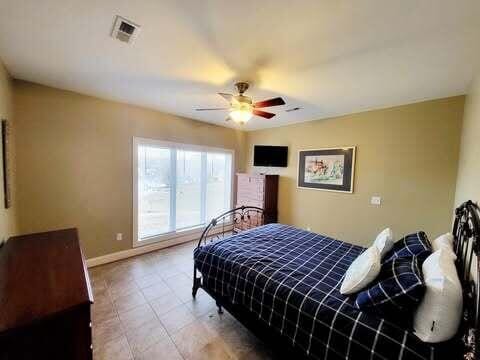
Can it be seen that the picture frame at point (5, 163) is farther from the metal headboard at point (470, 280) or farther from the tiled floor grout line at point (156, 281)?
the metal headboard at point (470, 280)

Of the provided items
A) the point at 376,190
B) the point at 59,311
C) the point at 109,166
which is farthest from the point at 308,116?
the point at 59,311

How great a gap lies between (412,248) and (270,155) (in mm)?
3160

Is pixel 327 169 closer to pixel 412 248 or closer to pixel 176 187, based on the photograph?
pixel 412 248

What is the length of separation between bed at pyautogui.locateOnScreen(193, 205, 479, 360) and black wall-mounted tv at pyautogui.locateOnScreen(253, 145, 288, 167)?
2170 mm

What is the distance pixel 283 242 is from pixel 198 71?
85.1 inches

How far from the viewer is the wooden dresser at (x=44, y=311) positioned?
984mm

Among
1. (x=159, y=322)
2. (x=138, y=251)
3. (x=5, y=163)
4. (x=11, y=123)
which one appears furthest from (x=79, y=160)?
(x=159, y=322)

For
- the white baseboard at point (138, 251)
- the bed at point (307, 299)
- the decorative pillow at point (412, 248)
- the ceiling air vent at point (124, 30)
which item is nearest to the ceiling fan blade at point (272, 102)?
the ceiling air vent at point (124, 30)

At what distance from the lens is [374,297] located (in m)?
1.25

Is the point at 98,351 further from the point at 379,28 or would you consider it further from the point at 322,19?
the point at 379,28

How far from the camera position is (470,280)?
126 cm

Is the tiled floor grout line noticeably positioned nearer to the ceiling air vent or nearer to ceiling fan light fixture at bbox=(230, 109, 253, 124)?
ceiling fan light fixture at bbox=(230, 109, 253, 124)

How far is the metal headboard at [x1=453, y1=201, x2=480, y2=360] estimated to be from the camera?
90cm

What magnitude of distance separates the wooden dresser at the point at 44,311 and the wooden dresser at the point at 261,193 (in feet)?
10.8
